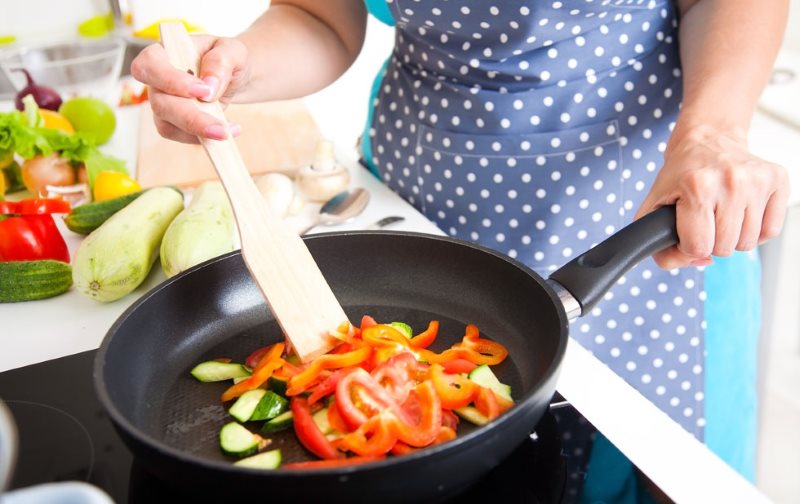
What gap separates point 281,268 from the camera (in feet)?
2.26

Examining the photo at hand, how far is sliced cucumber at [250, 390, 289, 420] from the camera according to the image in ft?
1.98

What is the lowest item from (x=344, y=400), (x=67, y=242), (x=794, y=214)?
(x=794, y=214)

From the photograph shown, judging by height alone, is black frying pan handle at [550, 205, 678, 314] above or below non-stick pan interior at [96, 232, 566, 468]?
above

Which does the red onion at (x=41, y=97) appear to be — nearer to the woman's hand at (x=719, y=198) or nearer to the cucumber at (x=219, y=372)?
the cucumber at (x=219, y=372)

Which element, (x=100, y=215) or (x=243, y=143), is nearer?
(x=100, y=215)

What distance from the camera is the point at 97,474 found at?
1.88 feet

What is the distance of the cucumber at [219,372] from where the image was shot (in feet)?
2.21

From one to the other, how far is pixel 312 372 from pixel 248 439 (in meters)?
0.09

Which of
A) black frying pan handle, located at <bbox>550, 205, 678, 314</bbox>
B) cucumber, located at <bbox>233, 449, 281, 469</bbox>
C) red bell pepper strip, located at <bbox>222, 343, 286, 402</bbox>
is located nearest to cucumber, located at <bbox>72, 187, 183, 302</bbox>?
red bell pepper strip, located at <bbox>222, 343, 286, 402</bbox>

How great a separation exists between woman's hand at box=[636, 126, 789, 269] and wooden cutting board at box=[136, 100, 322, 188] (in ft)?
2.20

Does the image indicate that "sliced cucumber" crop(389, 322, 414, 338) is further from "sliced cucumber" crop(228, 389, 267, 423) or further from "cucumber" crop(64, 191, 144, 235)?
"cucumber" crop(64, 191, 144, 235)

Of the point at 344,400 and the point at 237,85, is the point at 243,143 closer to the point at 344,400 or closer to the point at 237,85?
the point at 237,85

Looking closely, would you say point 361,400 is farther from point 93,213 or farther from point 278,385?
point 93,213

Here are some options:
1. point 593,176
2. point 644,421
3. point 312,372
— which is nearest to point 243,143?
point 593,176
